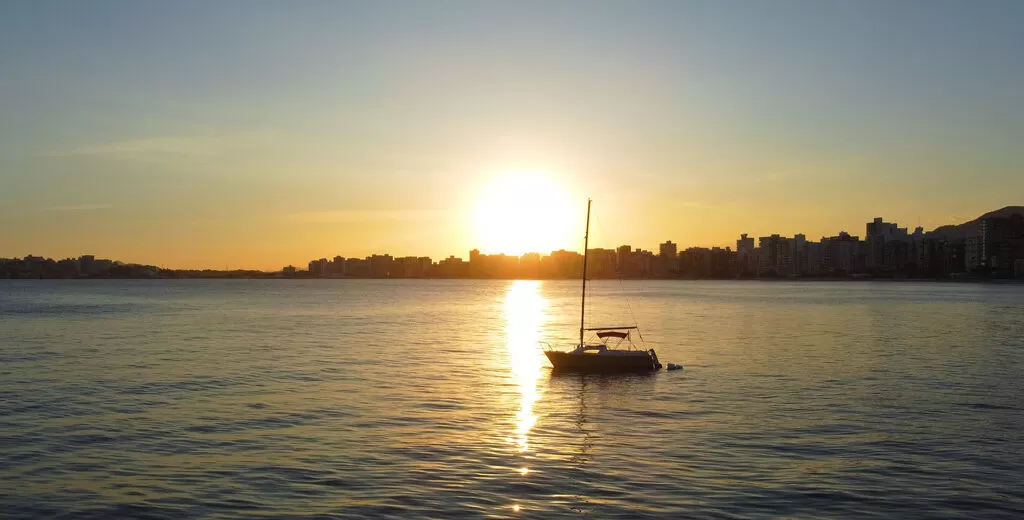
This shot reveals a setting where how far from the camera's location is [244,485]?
81.3ft

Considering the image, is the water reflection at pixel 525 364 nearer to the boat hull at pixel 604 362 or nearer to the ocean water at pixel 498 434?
the ocean water at pixel 498 434

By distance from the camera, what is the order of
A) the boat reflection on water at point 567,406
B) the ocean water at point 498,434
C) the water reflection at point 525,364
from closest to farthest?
the ocean water at point 498,434 → the boat reflection on water at point 567,406 → the water reflection at point 525,364

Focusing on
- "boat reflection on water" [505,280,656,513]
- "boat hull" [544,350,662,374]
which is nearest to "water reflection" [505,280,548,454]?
"boat reflection on water" [505,280,656,513]

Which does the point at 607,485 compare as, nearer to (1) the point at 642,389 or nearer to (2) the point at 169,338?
(1) the point at 642,389

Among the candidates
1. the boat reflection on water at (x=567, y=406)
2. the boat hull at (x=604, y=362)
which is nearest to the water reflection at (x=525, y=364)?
the boat reflection on water at (x=567, y=406)

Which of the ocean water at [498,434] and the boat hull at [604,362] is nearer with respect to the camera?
the ocean water at [498,434]

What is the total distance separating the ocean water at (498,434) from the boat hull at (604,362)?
1.88 m

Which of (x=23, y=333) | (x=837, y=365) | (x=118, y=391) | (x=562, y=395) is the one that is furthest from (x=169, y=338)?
(x=837, y=365)

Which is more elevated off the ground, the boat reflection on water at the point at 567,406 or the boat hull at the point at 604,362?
the boat hull at the point at 604,362

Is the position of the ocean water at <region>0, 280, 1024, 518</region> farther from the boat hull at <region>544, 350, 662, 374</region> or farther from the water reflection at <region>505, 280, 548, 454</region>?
the boat hull at <region>544, 350, 662, 374</region>

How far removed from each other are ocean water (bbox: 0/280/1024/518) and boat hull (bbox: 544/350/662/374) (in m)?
1.88

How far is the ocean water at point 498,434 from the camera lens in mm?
23344

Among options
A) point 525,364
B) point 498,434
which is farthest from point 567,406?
point 525,364

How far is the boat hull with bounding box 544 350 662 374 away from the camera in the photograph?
5694 centimetres
